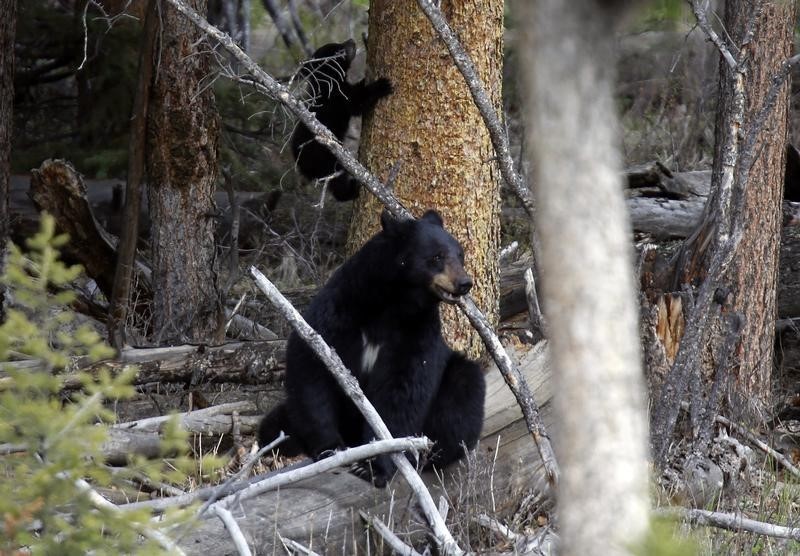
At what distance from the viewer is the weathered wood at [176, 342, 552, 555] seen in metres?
3.87

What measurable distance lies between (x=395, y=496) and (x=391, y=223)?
1430 millimetres

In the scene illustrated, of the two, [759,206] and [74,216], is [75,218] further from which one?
[759,206]

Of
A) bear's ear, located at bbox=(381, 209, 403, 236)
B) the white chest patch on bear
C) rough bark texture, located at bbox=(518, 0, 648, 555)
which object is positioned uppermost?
rough bark texture, located at bbox=(518, 0, 648, 555)

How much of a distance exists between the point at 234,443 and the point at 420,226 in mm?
1950

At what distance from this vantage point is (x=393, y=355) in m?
5.13

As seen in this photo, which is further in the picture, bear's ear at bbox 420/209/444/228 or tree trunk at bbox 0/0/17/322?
tree trunk at bbox 0/0/17/322

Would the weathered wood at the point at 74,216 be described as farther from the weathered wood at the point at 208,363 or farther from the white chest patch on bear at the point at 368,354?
the white chest patch on bear at the point at 368,354

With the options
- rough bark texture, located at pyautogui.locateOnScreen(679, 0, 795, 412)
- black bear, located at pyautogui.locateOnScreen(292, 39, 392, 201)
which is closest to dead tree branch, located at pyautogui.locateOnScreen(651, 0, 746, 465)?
rough bark texture, located at pyautogui.locateOnScreen(679, 0, 795, 412)

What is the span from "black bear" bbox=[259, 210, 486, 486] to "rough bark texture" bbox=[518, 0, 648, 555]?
3632 mm

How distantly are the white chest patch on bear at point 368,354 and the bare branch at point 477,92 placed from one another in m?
1.14

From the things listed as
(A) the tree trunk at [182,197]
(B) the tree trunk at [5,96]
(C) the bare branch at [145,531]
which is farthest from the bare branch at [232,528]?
(B) the tree trunk at [5,96]

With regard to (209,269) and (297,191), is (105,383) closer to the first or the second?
(209,269)

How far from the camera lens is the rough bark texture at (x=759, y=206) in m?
7.12

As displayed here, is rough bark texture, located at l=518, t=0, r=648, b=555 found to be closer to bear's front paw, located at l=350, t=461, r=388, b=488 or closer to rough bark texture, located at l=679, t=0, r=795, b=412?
bear's front paw, located at l=350, t=461, r=388, b=488
